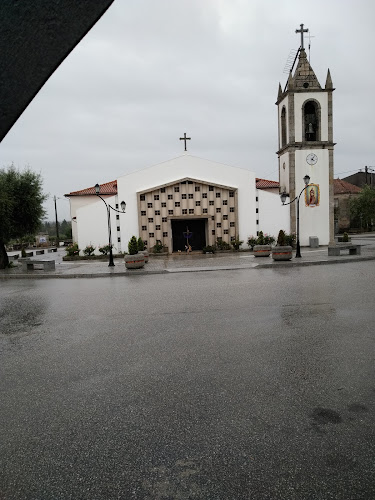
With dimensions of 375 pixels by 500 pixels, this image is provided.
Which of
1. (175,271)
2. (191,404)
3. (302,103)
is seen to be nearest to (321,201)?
(302,103)

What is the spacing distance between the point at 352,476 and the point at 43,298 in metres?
10.6

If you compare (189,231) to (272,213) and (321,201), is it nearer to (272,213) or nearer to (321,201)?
(272,213)

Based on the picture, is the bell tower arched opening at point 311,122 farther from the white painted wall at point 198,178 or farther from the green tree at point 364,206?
the green tree at point 364,206

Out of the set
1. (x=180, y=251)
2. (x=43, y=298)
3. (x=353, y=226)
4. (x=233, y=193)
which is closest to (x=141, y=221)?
(x=180, y=251)

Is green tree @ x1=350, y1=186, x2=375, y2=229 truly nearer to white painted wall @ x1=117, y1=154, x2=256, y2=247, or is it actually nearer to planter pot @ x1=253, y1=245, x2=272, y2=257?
white painted wall @ x1=117, y1=154, x2=256, y2=247

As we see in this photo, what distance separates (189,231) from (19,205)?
1423 centimetres

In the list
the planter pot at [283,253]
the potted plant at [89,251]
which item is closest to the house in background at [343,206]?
the planter pot at [283,253]

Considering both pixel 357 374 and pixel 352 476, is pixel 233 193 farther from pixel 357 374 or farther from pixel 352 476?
pixel 352 476

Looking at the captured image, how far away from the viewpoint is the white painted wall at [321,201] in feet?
101

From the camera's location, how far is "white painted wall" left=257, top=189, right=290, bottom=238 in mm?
30625

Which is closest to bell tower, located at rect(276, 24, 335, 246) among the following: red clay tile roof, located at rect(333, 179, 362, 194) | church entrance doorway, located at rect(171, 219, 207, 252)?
church entrance doorway, located at rect(171, 219, 207, 252)

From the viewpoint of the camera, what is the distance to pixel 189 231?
3150 cm

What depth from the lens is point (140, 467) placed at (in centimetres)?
289

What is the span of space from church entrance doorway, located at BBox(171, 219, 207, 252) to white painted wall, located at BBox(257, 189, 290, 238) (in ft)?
17.1
